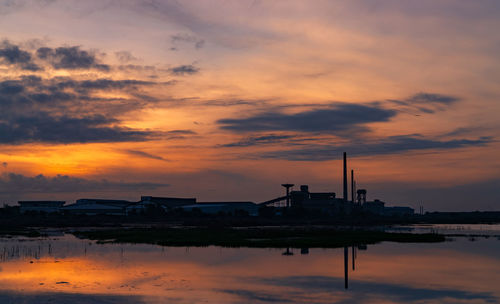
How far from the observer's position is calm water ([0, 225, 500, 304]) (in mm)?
29047

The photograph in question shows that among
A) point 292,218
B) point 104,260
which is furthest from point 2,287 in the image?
point 292,218

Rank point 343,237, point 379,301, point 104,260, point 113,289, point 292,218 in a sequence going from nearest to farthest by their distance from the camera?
point 379,301 < point 113,289 < point 104,260 < point 343,237 < point 292,218

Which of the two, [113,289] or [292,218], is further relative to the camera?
[292,218]

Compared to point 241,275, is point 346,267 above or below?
above

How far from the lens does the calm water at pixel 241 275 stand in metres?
29.0

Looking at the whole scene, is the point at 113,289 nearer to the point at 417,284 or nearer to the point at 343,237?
the point at 417,284

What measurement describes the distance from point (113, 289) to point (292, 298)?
10.8 m

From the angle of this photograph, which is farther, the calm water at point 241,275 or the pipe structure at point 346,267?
the pipe structure at point 346,267

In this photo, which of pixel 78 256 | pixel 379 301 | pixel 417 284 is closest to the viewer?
pixel 379 301

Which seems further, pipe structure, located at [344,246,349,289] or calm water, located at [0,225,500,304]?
pipe structure, located at [344,246,349,289]

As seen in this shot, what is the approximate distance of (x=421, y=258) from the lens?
49.2m

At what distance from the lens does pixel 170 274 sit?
37.7 m

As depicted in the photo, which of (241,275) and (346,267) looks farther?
(346,267)

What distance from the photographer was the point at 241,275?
3781cm
